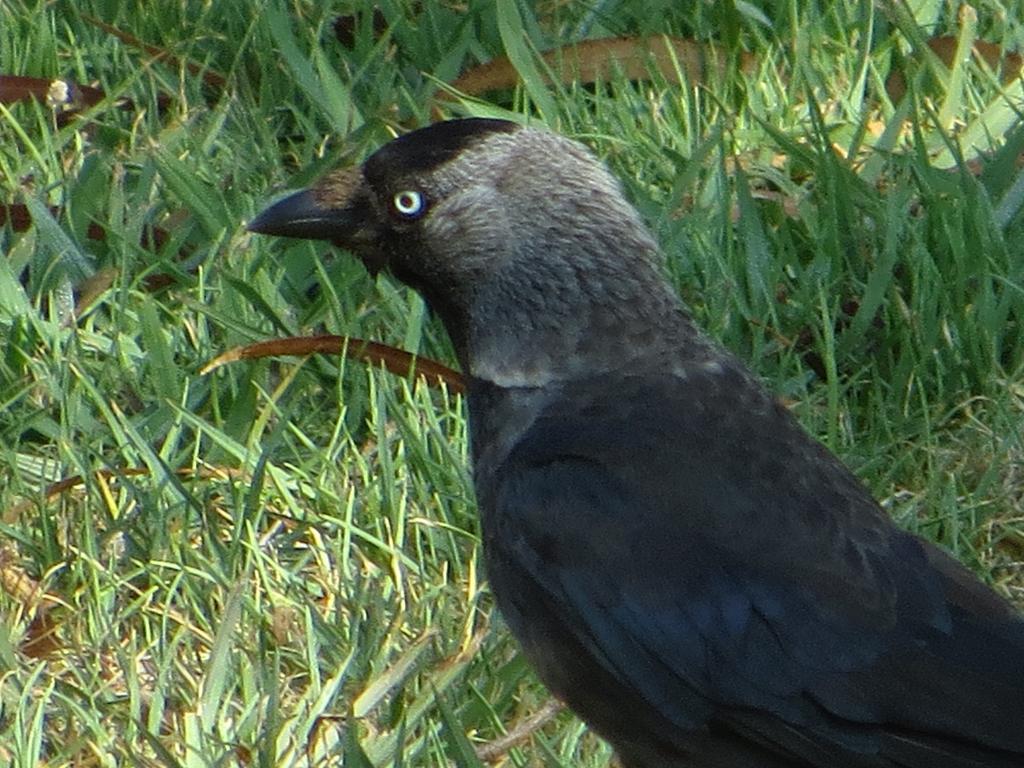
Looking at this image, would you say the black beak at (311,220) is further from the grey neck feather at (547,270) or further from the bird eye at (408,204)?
the grey neck feather at (547,270)

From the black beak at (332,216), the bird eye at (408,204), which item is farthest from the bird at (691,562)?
the black beak at (332,216)

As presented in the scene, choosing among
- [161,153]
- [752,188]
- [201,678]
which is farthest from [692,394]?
[161,153]

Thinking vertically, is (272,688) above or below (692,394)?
below

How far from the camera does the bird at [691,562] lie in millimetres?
4316

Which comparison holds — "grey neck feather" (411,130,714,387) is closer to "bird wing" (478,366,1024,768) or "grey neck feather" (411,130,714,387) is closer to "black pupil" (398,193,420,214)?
"black pupil" (398,193,420,214)

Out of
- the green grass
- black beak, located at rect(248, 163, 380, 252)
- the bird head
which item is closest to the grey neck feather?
the bird head

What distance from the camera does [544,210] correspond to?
500 cm

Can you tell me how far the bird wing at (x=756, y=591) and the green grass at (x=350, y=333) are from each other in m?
0.34

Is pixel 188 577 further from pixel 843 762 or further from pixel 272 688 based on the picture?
pixel 843 762

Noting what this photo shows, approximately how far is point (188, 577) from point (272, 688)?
52 centimetres

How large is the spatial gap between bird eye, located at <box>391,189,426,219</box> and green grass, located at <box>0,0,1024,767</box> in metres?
0.53

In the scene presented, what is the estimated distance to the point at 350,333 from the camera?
5730mm

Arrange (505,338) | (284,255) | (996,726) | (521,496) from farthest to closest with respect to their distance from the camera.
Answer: (284,255) → (505,338) → (521,496) → (996,726)

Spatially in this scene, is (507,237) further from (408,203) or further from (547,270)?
(408,203)
